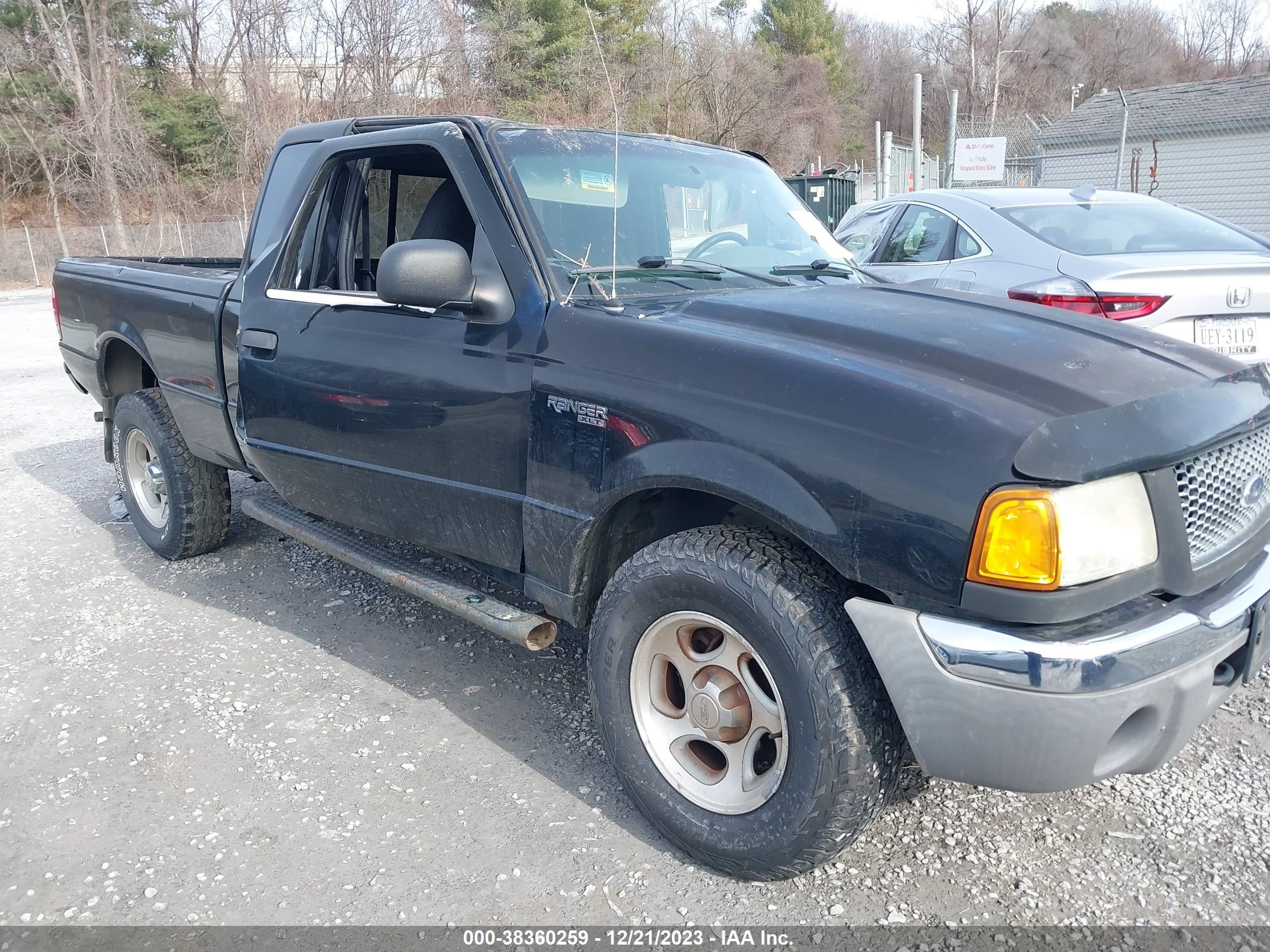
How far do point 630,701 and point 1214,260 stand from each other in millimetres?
4527

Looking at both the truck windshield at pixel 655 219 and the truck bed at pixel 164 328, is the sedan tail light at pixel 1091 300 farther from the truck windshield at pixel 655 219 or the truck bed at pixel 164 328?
the truck bed at pixel 164 328

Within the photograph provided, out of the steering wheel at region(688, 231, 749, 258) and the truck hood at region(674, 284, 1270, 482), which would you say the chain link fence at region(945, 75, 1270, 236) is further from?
the truck hood at region(674, 284, 1270, 482)

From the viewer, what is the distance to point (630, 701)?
8.79 ft

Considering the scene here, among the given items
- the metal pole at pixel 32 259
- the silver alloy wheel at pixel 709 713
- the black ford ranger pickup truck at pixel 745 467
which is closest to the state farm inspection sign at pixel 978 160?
the black ford ranger pickup truck at pixel 745 467

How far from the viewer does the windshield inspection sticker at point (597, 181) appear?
323 cm

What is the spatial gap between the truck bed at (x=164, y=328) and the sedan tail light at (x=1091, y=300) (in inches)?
160

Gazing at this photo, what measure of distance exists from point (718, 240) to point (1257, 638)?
6.73ft

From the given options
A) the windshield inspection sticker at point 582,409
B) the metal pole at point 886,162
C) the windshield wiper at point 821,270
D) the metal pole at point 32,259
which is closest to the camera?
the windshield inspection sticker at point 582,409

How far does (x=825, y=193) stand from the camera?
1995cm

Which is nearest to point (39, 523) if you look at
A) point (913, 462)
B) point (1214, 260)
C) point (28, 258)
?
point (913, 462)

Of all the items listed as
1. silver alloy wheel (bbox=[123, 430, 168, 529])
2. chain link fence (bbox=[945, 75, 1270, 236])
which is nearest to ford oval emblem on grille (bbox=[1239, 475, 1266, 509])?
silver alloy wheel (bbox=[123, 430, 168, 529])

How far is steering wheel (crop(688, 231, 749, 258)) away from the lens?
131 inches

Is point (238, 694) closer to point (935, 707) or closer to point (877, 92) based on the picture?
point (935, 707)

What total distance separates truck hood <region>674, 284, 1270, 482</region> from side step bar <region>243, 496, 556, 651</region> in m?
1.08
